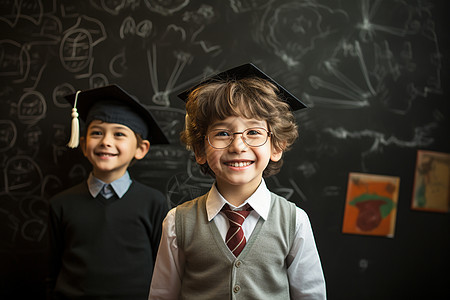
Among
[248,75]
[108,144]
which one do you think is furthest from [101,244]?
[248,75]

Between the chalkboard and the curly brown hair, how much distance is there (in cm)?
97

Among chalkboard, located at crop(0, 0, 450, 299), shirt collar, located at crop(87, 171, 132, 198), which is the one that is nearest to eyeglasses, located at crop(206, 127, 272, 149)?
shirt collar, located at crop(87, 171, 132, 198)

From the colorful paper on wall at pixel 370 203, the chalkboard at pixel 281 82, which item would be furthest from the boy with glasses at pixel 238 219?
the colorful paper on wall at pixel 370 203

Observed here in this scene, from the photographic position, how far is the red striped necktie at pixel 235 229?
1348 millimetres

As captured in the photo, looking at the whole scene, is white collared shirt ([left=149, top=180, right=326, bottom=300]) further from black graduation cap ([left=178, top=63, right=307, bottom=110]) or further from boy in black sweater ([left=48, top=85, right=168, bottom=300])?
boy in black sweater ([left=48, top=85, right=168, bottom=300])

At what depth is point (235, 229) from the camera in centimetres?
137

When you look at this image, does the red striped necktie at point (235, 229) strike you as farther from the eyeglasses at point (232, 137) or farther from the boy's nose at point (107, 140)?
the boy's nose at point (107, 140)

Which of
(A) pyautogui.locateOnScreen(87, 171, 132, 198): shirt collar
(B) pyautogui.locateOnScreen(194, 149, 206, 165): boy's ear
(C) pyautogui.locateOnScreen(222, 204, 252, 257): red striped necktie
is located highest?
(B) pyautogui.locateOnScreen(194, 149, 206, 165): boy's ear

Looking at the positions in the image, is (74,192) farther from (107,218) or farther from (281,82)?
(281,82)

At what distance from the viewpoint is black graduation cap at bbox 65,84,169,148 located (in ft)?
6.08

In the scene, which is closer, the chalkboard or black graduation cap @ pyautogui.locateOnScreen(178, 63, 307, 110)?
black graduation cap @ pyautogui.locateOnScreen(178, 63, 307, 110)

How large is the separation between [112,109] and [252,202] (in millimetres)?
912

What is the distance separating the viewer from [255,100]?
1.35 meters

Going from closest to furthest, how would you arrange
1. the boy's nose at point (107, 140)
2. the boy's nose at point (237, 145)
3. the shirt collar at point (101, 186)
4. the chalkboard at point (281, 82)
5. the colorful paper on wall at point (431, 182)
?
the boy's nose at point (237, 145) < the boy's nose at point (107, 140) < the shirt collar at point (101, 186) < the chalkboard at point (281, 82) < the colorful paper on wall at point (431, 182)
